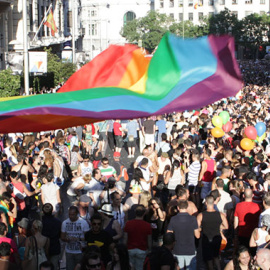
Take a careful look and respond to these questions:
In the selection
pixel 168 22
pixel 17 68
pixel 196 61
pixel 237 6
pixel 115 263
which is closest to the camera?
pixel 196 61

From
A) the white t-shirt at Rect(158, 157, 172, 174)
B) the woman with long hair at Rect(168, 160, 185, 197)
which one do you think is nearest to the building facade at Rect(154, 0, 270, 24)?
the white t-shirt at Rect(158, 157, 172, 174)

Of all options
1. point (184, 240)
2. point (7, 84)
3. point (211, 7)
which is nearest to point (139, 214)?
point (184, 240)

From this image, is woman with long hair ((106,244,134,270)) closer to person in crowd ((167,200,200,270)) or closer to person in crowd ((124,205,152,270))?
person in crowd ((124,205,152,270))

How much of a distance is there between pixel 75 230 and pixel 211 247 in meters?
1.80

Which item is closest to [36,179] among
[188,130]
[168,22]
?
[188,130]

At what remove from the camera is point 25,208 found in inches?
417

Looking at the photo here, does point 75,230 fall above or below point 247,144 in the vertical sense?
below

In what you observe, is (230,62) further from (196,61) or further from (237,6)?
(237,6)

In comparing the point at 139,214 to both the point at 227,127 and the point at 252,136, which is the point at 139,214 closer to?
the point at 252,136

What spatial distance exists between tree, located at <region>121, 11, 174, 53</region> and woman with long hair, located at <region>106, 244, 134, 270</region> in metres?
94.5

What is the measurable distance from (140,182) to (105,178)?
0.72 metres

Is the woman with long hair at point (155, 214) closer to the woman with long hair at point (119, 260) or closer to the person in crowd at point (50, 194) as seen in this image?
the person in crowd at point (50, 194)

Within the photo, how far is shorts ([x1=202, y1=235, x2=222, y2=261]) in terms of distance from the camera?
8219 mm

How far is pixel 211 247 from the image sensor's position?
8258mm
